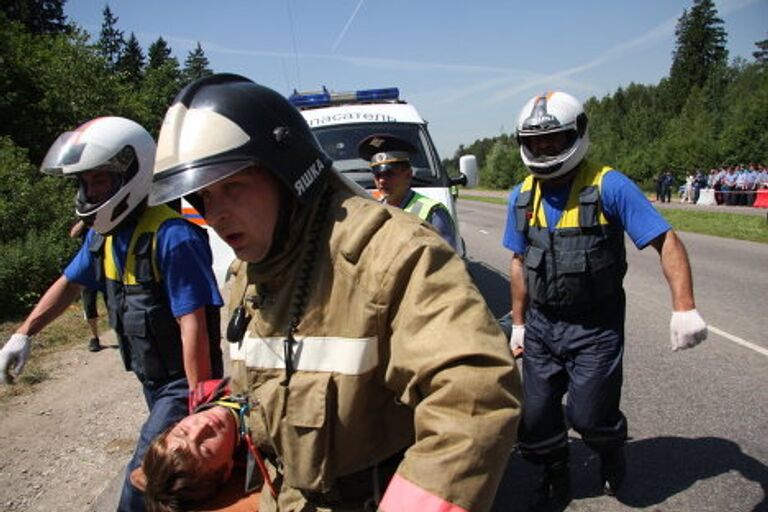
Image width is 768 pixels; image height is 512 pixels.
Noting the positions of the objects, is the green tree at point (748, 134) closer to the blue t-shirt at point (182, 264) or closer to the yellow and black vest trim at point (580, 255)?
the yellow and black vest trim at point (580, 255)

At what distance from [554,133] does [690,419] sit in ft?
8.25

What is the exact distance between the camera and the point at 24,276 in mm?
9938

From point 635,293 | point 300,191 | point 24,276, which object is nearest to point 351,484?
point 300,191

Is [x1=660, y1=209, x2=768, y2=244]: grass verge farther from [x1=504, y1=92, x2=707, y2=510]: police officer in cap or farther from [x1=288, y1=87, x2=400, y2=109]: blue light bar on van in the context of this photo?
[x1=504, y1=92, x2=707, y2=510]: police officer in cap

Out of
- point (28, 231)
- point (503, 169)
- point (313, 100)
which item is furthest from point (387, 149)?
point (503, 169)

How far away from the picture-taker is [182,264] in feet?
8.63

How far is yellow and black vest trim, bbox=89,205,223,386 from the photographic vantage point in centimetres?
268

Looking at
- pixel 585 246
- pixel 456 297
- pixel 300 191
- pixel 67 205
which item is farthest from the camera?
pixel 67 205

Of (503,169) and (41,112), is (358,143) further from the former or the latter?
(503,169)

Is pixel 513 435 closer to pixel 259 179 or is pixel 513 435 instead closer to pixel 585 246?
pixel 259 179

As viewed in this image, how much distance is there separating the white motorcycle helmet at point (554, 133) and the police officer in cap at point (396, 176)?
4.35 ft

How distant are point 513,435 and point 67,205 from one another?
45.0ft

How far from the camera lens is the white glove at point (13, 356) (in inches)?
128

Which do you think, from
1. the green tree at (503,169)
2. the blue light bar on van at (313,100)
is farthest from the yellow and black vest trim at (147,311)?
the green tree at (503,169)
